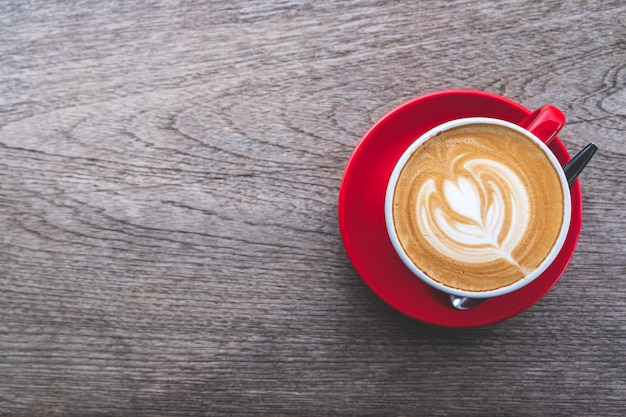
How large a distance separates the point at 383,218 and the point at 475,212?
149 mm

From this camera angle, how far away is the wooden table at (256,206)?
0.90 m

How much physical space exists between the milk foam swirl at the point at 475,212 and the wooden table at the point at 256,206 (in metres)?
0.21

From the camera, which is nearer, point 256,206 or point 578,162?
point 578,162

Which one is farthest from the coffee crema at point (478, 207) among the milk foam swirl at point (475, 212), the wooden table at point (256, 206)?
the wooden table at point (256, 206)

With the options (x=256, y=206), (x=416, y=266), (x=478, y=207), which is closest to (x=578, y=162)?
(x=478, y=207)

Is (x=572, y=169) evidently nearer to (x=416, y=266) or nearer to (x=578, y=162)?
(x=578, y=162)

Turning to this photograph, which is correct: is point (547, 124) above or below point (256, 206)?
above

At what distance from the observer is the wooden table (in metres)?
0.90

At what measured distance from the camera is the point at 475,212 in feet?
2.41

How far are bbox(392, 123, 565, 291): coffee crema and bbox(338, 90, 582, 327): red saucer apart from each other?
0.30 feet

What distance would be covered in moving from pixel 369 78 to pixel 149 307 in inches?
21.0

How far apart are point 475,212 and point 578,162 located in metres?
0.19

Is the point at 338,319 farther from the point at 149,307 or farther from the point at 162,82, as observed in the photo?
the point at 162,82

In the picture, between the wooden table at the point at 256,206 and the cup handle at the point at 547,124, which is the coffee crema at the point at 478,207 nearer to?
the cup handle at the point at 547,124
